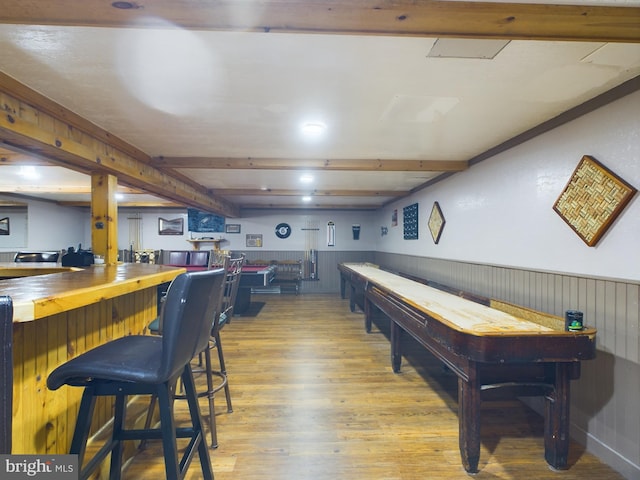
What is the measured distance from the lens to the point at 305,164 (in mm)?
3602

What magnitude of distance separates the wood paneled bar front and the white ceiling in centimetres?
117

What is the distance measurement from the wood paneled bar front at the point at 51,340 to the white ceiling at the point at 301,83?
1.17 meters

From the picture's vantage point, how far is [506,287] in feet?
9.49

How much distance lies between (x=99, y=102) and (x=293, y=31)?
1653 millimetres

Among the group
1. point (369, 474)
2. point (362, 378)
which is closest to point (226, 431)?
point (369, 474)

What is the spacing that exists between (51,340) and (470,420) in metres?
2.24

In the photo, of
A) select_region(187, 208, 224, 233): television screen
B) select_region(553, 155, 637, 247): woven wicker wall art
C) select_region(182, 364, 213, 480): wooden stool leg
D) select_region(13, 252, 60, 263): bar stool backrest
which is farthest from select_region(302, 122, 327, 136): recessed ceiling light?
select_region(187, 208, 224, 233): television screen

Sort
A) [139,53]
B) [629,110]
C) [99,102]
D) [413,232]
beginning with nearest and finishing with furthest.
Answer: [139,53] < [629,110] < [99,102] < [413,232]

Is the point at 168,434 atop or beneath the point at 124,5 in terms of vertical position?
beneath

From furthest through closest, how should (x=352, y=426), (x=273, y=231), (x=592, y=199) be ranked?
(x=273, y=231)
(x=352, y=426)
(x=592, y=199)

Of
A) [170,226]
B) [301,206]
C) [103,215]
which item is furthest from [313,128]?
[170,226]

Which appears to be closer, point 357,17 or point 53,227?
point 357,17

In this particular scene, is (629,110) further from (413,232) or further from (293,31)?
(413,232)

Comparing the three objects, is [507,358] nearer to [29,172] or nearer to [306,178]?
[306,178]
